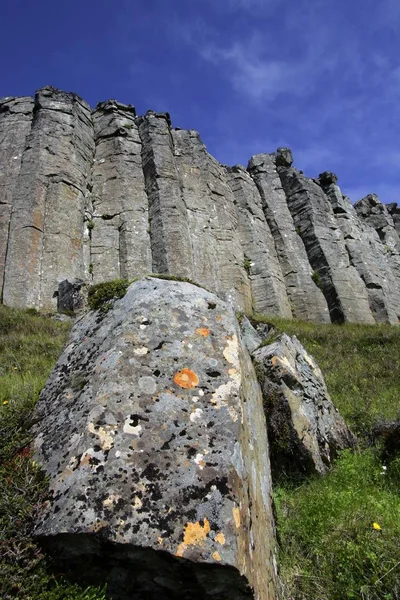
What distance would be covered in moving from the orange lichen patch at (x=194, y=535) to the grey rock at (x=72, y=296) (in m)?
12.9

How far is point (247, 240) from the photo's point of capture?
24.0 m

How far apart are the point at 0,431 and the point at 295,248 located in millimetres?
23313

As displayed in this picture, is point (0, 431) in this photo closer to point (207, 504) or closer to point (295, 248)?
point (207, 504)

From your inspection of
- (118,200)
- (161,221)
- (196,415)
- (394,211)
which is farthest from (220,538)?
(394,211)

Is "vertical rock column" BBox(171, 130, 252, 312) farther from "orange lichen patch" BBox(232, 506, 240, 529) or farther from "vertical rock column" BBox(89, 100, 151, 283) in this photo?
"orange lichen patch" BBox(232, 506, 240, 529)

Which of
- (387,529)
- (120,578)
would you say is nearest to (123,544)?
(120,578)

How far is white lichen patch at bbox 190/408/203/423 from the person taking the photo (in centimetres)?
301

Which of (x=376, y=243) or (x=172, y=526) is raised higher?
(x=376, y=243)

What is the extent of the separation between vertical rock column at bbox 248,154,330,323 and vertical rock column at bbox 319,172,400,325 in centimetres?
327

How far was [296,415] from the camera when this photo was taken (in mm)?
5031

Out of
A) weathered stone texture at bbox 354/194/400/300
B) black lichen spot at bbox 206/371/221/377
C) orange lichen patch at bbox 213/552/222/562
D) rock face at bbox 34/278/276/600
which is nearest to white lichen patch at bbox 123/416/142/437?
rock face at bbox 34/278/276/600

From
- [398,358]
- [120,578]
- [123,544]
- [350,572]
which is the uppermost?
[398,358]

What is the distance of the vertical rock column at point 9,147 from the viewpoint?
18.3 metres

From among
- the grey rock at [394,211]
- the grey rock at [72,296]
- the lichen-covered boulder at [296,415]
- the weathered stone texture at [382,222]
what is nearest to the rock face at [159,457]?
the lichen-covered boulder at [296,415]
